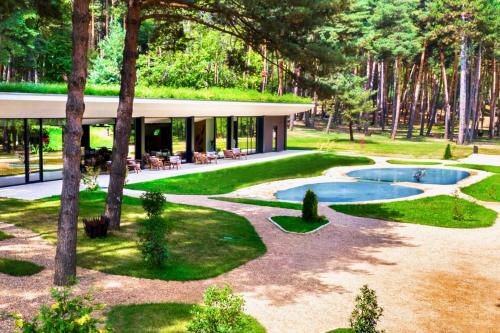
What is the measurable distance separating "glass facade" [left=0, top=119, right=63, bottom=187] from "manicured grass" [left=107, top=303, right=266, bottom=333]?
16644 millimetres

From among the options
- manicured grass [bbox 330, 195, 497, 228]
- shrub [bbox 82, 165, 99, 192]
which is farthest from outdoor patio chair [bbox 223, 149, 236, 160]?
manicured grass [bbox 330, 195, 497, 228]

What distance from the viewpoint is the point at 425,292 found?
11.8m

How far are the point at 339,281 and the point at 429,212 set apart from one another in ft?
33.8

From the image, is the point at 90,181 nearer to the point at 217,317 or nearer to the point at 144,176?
the point at 217,317

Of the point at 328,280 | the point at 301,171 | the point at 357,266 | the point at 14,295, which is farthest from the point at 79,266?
the point at 301,171

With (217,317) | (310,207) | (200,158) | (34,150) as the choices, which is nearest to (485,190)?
(310,207)

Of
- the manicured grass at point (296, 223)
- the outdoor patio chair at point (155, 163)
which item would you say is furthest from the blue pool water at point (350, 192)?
the outdoor patio chair at point (155, 163)

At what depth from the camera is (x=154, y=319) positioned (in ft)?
31.1

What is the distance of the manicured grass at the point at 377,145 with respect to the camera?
152 ft

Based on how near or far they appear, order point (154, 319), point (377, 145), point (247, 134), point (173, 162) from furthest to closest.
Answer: point (377, 145) → point (247, 134) → point (173, 162) → point (154, 319)

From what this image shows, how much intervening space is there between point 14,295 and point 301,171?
24213mm

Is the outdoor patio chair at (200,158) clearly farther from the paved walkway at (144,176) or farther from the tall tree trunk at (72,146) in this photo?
the tall tree trunk at (72,146)

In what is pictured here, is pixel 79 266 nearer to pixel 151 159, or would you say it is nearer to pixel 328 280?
pixel 328 280

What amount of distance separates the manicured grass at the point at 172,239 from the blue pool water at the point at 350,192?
6.64m
